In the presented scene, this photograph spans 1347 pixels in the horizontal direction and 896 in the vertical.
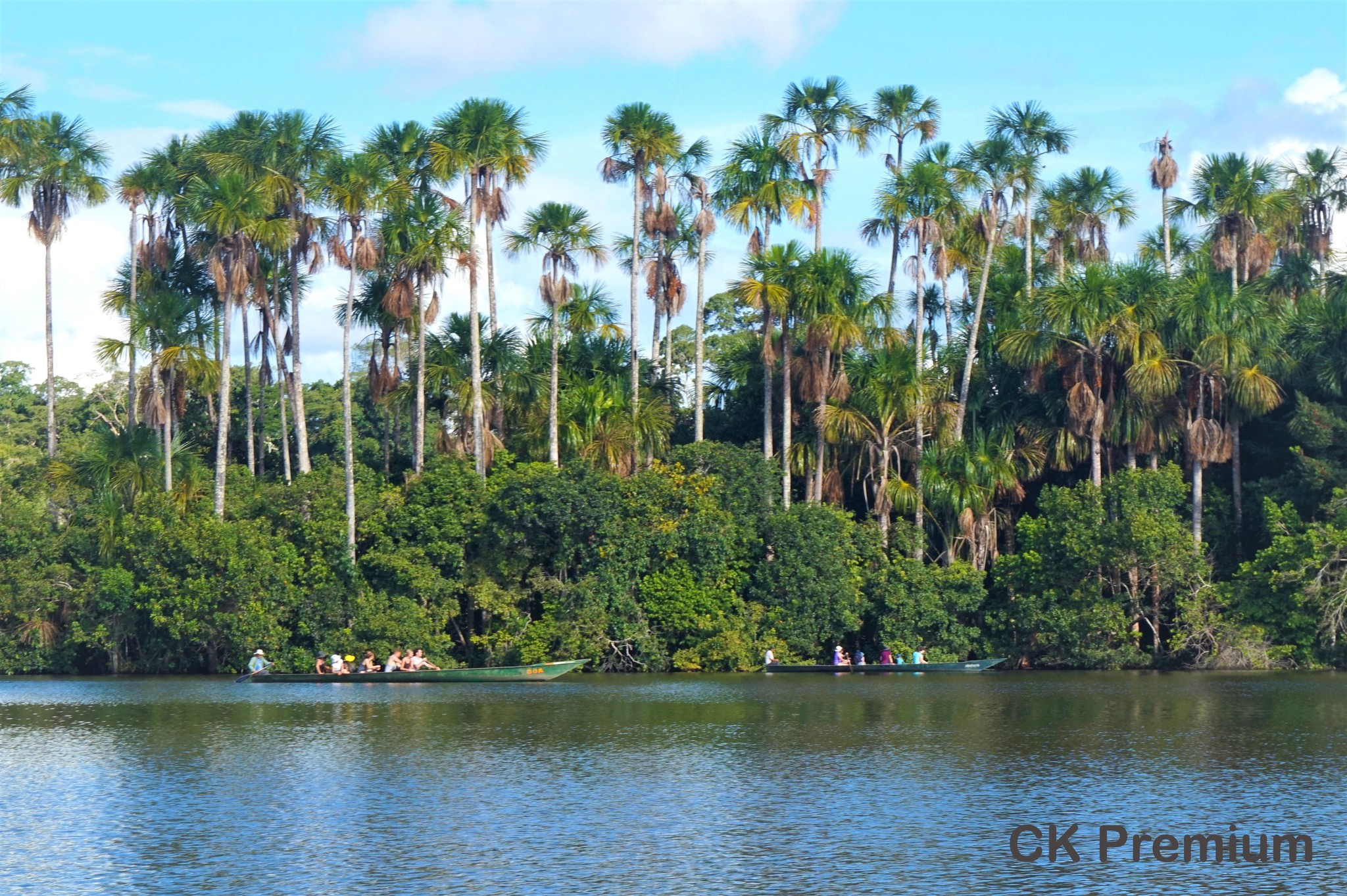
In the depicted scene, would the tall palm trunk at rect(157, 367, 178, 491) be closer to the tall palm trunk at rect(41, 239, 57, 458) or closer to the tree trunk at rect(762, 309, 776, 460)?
the tall palm trunk at rect(41, 239, 57, 458)

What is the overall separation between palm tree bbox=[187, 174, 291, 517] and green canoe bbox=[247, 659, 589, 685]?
7.82m

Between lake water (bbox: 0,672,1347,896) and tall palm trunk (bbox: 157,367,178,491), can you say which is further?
tall palm trunk (bbox: 157,367,178,491)

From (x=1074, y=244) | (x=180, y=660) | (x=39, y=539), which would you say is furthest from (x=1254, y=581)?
(x=39, y=539)

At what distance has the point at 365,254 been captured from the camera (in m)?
54.2

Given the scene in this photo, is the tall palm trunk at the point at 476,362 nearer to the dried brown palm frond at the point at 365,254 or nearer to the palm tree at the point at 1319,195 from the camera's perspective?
the dried brown palm frond at the point at 365,254

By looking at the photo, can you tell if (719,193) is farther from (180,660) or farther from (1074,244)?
(180,660)

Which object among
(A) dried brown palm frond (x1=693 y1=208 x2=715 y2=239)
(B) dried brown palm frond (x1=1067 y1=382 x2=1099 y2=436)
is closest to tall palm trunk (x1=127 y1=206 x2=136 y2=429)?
(A) dried brown palm frond (x1=693 y1=208 x2=715 y2=239)

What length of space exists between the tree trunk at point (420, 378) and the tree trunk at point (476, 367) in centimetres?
43

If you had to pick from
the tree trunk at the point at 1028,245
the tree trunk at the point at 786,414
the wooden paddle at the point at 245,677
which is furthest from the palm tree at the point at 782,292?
the wooden paddle at the point at 245,677

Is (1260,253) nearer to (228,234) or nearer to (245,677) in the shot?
(228,234)

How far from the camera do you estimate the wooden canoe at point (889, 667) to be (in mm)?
52156

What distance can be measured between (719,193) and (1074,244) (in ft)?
54.2

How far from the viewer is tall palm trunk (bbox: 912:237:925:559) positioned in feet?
182

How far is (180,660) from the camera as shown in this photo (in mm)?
55062
